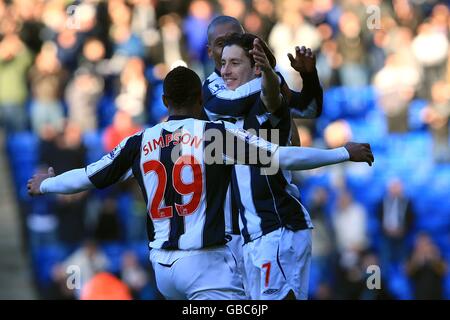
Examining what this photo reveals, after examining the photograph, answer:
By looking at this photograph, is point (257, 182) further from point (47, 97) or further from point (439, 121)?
point (439, 121)

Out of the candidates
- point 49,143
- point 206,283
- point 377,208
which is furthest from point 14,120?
point 206,283

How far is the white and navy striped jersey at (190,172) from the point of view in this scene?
729 centimetres

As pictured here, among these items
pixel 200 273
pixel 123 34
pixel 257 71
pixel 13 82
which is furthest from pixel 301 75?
pixel 13 82

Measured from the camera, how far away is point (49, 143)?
16672 mm

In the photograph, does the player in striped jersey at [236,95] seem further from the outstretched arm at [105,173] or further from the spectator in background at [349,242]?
the spectator in background at [349,242]

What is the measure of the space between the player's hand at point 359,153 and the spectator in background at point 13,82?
10.6 m

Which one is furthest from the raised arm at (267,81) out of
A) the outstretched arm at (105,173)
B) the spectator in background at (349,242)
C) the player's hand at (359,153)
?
the spectator in background at (349,242)

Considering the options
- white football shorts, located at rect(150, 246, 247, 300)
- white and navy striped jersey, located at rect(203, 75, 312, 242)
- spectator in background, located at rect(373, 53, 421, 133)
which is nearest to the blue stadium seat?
spectator in background, located at rect(373, 53, 421, 133)

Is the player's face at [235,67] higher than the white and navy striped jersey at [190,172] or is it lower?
higher

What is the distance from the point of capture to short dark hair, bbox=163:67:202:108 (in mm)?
7328

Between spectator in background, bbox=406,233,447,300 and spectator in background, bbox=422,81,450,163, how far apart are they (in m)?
1.67

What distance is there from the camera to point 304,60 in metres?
8.50

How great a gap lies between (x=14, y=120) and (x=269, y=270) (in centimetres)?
963
